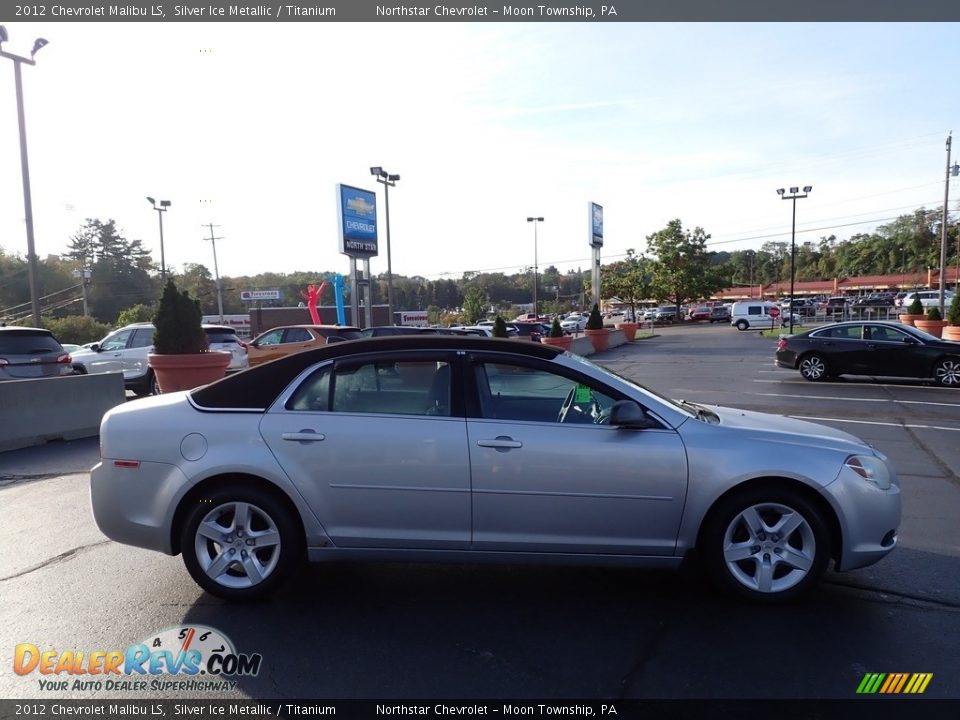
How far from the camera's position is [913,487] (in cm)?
637

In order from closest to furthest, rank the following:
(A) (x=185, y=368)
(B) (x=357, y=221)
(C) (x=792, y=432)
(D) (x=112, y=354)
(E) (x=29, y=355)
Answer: (C) (x=792, y=432) → (A) (x=185, y=368) → (E) (x=29, y=355) → (D) (x=112, y=354) → (B) (x=357, y=221)

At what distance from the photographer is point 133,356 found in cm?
1440

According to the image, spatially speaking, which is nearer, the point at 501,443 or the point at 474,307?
the point at 501,443

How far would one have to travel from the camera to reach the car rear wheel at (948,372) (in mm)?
13656

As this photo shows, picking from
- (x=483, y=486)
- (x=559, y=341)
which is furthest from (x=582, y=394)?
(x=559, y=341)

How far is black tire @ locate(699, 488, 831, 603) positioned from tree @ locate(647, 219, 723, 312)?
59.5 meters

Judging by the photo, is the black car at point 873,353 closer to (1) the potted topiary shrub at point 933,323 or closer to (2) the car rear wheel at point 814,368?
(2) the car rear wheel at point 814,368

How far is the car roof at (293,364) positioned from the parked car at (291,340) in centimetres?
1332

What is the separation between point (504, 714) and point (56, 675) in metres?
2.27

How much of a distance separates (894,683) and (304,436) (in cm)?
331

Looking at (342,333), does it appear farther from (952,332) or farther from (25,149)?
(952,332)

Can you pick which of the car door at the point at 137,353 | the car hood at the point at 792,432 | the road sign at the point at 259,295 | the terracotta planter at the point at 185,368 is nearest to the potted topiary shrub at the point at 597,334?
the car door at the point at 137,353

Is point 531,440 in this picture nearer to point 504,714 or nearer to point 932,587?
point 504,714

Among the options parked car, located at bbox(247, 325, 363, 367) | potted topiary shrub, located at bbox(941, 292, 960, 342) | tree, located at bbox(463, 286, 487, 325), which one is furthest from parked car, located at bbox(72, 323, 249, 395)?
tree, located at bbox(463, 286, 487, 325)
